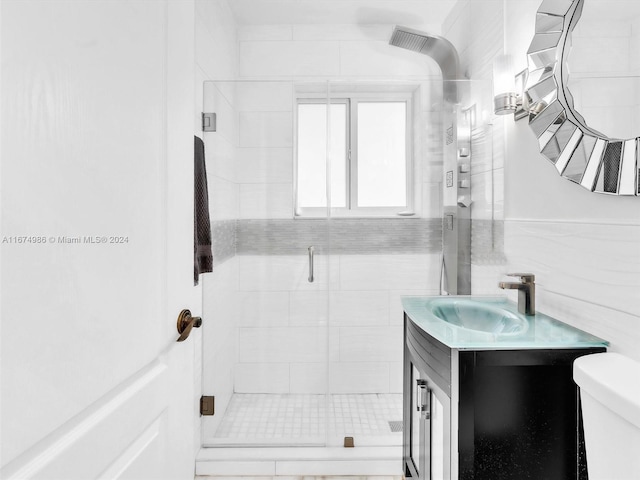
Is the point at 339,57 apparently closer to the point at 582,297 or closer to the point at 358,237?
the point at 358,237

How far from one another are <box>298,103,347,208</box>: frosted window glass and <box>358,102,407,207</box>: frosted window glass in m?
0.12

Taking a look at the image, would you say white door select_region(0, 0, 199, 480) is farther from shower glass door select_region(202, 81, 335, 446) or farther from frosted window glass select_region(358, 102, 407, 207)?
frosted window glass select_region(358, 102, 407, 207)

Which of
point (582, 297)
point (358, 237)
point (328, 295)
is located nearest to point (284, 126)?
point (358, 237)

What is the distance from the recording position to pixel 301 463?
1.88 metres

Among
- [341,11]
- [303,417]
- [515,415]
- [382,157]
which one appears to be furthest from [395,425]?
[341,11]

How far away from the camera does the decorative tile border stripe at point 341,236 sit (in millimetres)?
2100

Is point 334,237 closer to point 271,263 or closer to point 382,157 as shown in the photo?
point 271,263

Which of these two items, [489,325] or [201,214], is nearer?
[489,325]

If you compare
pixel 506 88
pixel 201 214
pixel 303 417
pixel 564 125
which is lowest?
pixel 303 417

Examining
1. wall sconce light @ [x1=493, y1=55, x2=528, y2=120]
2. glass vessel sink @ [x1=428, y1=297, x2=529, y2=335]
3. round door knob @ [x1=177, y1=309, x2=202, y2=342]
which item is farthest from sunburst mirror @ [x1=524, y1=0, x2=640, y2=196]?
round door knob @ [x1=177, y1=309, x2=202, y2=342]

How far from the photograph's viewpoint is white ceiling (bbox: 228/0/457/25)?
2.37 metres

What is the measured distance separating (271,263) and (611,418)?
5.14 ft

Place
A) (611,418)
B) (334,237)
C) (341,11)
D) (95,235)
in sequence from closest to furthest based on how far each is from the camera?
(95,235) < (611,418) < (334,237) < (341,11)

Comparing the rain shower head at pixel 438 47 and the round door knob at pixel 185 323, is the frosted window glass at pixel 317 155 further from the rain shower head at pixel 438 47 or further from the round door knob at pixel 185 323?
the round door knob at pixel 185 323
